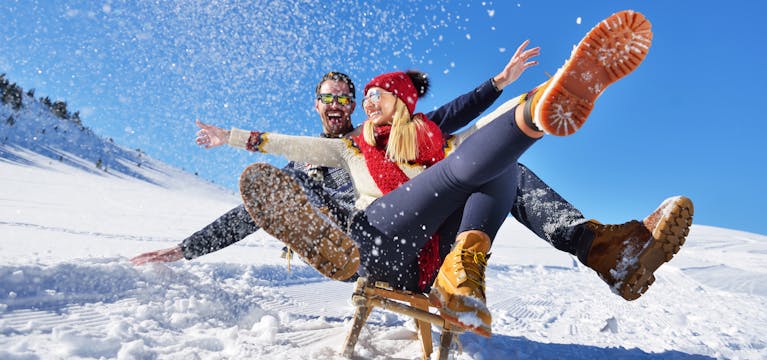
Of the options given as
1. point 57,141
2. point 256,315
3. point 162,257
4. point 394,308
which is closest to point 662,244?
point 394,308

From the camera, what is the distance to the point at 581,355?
7.95 ft

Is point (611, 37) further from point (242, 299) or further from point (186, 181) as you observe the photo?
point (186, 181)

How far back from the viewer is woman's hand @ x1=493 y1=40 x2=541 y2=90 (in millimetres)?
3033

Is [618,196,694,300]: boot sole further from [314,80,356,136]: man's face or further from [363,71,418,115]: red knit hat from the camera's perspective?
[314,80,356,136]: man's face

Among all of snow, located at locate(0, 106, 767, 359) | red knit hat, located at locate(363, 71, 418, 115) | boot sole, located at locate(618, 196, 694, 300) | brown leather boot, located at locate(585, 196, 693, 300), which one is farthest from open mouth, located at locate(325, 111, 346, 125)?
boot sole, located at locate(618, 196, 694, 300)

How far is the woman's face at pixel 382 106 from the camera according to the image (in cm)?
229

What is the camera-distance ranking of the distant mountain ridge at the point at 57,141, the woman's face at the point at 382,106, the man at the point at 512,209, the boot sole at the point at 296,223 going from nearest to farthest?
the boot sole at the point at 296,223, the man at the point at 512,209, the woman's face at the point at 382,106, the distant mountain ridge at the point at 57,141

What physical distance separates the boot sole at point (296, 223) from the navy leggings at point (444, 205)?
16 cm

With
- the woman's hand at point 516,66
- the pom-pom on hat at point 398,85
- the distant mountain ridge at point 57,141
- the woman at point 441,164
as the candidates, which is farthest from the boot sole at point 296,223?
the distant mountain ridge at point 57,141

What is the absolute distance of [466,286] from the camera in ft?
4.75

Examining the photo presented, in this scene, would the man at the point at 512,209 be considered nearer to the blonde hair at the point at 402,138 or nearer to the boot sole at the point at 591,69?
the blonde hair at the point at 402,138

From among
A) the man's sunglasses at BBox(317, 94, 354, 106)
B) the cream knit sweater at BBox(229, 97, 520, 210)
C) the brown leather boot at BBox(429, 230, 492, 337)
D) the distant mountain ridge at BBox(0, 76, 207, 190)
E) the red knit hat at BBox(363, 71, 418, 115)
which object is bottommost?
the brown leather boot at BBox(429, 230, 492, 337)

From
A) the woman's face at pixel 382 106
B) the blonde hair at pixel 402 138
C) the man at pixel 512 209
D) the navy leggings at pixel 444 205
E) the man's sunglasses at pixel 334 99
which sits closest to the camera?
the navy leggings at pixel 444 205

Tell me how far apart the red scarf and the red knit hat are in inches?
7.6
